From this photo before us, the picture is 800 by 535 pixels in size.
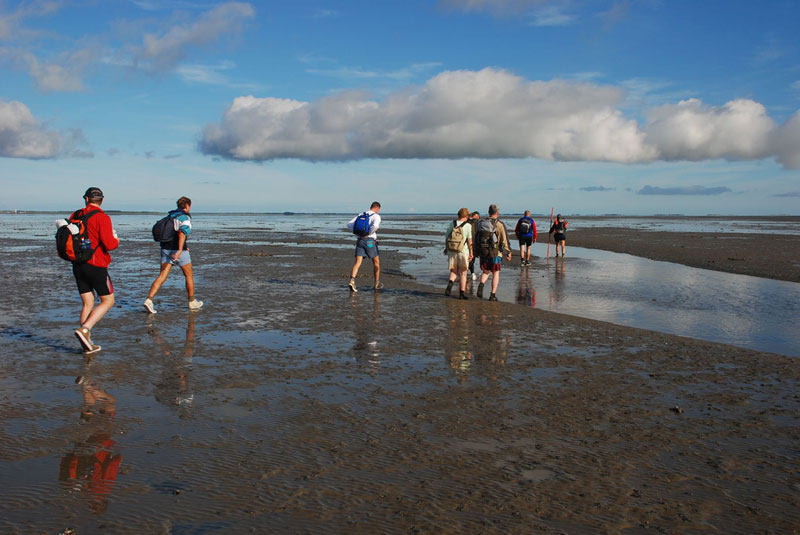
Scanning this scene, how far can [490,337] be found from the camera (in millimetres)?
9320

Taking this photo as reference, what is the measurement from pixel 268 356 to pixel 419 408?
2.88 m

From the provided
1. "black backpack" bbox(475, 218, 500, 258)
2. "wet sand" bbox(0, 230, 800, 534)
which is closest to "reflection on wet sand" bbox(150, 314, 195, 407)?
"wet sand" bbox(0, 230, 800, 534)

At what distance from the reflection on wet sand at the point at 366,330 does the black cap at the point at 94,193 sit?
4.15 m

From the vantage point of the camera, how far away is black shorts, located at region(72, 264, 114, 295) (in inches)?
302

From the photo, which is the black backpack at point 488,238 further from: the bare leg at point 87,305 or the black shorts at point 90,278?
the bare leg at point 87,305

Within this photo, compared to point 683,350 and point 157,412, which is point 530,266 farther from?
point 157,412

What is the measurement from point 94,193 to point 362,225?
6828mm

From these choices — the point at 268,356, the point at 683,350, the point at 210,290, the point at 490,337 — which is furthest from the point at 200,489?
the point at 210,290

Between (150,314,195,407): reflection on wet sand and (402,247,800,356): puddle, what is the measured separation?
7.79 metres

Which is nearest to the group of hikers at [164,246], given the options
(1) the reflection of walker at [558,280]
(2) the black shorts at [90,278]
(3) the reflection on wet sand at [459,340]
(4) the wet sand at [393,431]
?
(2) the black shorts at [90,278]

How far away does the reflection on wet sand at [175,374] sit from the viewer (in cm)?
596

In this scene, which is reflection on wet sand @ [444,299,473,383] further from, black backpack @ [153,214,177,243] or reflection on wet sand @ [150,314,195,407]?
black backpack @ [153,214,177,243]

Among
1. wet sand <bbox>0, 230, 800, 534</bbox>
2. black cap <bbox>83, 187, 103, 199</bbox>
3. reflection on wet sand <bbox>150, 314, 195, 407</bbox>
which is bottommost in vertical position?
wet sand <bbox>0, 230, 800, 534</bbox>

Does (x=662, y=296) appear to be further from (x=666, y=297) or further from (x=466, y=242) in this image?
(x=466, y=242)
